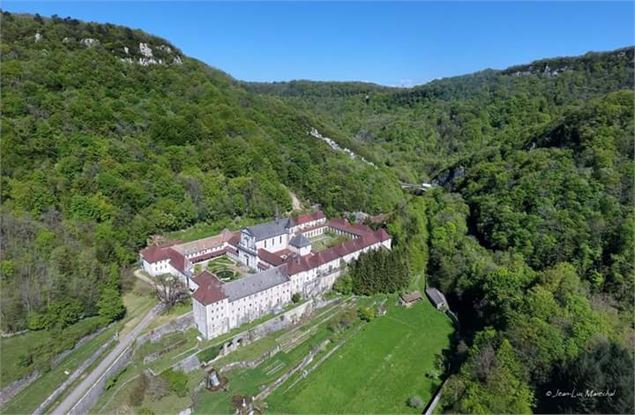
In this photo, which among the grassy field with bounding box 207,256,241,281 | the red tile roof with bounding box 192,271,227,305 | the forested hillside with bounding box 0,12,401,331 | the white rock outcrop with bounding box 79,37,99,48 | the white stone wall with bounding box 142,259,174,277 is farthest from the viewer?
the white rock outcrop with bounding box 79,37,99,48

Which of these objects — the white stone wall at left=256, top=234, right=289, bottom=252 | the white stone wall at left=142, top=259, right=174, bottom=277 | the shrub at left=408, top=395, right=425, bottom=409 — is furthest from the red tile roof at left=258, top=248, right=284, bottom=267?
the shrub at left=408, top=395, right=425, bottom=409

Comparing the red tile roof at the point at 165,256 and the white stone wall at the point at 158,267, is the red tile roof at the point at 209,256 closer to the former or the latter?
the red tile roof at the point at 165,256

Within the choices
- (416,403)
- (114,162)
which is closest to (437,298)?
(416,403)

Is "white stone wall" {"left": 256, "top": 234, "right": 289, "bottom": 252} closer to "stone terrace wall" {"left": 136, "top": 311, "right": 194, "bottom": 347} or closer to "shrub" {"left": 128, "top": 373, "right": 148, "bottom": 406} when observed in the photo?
"stone terrace wall" {"left": 136, "top": 311, "right": 194, "bottom": 347}

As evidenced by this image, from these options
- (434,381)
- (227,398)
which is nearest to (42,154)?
(227,398)

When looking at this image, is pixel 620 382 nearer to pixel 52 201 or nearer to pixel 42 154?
pixel 52 201

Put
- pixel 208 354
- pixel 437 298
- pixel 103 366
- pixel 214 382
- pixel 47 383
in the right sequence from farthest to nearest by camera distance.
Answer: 1. pixel 437 298
2. pixel 208 354
3. pixel 214 382
4. pixel 103 366
5. pixel 47 383

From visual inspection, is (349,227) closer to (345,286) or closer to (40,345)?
(345,286)
